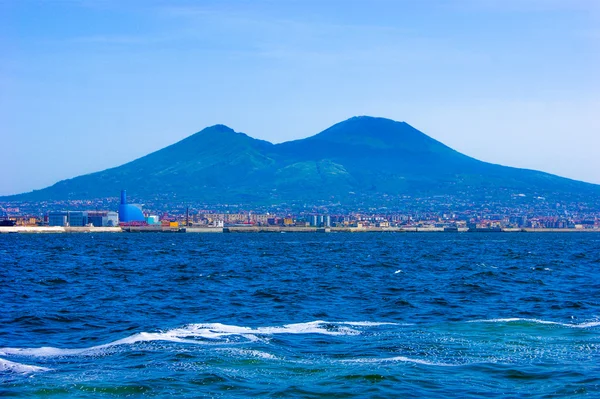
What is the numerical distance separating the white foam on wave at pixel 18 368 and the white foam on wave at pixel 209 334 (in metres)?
1.50

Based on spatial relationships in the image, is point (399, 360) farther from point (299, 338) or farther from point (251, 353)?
point (299, 338)

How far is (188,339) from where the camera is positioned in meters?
21.7

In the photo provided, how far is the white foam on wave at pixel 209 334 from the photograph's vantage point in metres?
20.3

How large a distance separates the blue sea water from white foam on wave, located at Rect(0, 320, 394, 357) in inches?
2.1

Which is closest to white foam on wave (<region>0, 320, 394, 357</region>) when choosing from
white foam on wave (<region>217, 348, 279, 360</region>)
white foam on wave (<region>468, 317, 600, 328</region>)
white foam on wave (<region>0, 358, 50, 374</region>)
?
white foam on wave (<region>217, 348, 279, 360</region>)

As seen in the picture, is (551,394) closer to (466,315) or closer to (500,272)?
(466,315)

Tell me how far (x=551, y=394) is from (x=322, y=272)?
110ft

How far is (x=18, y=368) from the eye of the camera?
17.7 meters

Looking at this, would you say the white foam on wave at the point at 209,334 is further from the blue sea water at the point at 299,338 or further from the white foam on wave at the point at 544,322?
the white foam on wave at the point at 544,322

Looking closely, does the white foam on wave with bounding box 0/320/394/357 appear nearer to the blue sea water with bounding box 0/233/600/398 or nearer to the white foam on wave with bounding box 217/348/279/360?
the blue sea water with bounding box 0/233/600/398

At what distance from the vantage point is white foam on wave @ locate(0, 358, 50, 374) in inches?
686

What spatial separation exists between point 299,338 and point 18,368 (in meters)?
7.22

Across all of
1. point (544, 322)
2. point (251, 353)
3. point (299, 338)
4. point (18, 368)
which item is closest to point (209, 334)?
point (299, 338)

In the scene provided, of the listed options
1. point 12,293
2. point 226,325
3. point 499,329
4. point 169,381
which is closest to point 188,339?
point 226,325
